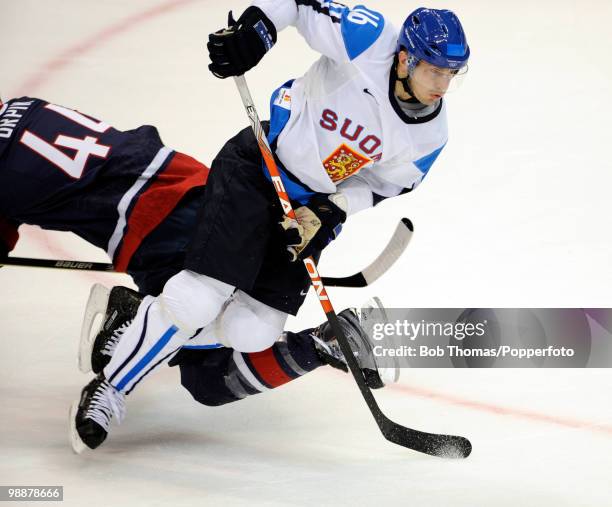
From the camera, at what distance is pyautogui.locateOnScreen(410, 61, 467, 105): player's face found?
2514 millimetres

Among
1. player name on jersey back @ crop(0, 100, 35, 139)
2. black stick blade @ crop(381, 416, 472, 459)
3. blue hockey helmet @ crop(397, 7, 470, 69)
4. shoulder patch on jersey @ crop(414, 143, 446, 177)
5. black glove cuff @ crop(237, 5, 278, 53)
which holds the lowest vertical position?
black stick blade @ crop(381, 416, 472, 459)

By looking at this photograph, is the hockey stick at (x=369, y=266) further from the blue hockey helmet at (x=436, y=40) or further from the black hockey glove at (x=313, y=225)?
the blue hockey helmet at (x=436, y=40)

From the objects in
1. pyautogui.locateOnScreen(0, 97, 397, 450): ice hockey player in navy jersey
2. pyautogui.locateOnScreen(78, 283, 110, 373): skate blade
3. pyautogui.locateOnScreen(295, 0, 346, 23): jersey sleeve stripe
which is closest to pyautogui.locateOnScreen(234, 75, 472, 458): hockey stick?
pyautogui.locateOnScreen(0, 97, 397, 450): ice hockey player in navy jersey

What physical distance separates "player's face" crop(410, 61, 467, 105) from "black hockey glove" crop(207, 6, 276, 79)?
0.40 m

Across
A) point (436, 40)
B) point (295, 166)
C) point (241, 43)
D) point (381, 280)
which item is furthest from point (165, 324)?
point (381, 280)

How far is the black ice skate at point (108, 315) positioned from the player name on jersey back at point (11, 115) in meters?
0.55

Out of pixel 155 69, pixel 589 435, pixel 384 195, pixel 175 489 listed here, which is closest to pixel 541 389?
pixel 589 435

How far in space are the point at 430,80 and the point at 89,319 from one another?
4.38ft

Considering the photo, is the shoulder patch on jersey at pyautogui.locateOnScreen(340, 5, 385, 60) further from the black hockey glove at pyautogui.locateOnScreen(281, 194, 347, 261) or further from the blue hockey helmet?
the black hockey glove at pyautogui.locateOnScreen(281, 194, 347, 261)

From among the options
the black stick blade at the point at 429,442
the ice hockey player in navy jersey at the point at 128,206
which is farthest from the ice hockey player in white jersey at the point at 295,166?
the black stick blade at the point at 429,442

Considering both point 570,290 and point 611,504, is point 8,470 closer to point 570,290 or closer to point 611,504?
point 611,504

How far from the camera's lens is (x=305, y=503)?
8.11 ft

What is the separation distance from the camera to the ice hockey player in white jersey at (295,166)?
8.47ft

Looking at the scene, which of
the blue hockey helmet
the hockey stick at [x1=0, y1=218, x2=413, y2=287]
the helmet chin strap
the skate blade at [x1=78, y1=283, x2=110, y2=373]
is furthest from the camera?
the skate blade at [x1=78, y1=283, x2=110, y2=373]
